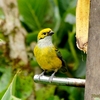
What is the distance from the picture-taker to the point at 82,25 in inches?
101

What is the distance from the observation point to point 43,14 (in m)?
4.94

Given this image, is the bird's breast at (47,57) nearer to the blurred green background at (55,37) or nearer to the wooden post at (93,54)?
the wooden post at (93,54)

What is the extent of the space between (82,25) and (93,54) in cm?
14

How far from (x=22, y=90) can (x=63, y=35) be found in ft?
5.48

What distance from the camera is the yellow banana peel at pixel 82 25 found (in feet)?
8.36

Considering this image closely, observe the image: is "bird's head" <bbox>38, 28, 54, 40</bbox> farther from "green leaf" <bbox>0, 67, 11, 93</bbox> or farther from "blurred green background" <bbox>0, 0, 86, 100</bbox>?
"blurred green background" <bbox>0, 0, 86, 100</bbox>

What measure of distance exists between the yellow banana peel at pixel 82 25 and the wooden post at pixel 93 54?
3cm

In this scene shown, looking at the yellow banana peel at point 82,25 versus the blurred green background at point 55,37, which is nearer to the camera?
the yellow banana peel at point 82,25

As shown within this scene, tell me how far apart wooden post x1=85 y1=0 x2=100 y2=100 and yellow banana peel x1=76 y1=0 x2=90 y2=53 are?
0.10 ft

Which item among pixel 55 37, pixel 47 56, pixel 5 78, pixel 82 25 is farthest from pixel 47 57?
pixel 55 37

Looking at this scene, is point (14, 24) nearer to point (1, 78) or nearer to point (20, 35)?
point (20, 35)

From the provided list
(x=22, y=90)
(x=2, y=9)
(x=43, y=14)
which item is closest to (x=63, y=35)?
(x=43, y=14)

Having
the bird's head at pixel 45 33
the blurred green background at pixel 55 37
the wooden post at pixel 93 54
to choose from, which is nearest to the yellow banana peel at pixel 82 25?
the wooden post at pixel 93 54

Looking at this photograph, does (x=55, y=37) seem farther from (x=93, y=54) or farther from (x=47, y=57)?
(x=93, y=54)
